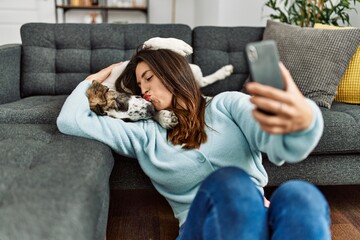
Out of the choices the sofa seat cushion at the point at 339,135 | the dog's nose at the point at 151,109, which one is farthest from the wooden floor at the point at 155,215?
the dog's nose at the point at 151,109

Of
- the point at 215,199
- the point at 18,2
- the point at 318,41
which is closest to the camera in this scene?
the point at 215,199

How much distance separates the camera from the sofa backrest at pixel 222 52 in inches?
79.4

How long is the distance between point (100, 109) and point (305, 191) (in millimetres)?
691

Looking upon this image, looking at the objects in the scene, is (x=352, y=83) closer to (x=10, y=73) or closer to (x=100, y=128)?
(x=100, y=128)

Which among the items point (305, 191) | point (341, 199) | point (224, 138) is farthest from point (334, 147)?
point (305, 191)

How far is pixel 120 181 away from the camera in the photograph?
1.46m

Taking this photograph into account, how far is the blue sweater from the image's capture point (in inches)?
44.2

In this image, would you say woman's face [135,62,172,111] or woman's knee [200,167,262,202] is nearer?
woman's knee [200,167,262,202]

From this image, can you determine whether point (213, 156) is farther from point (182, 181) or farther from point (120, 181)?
point (120, 181)

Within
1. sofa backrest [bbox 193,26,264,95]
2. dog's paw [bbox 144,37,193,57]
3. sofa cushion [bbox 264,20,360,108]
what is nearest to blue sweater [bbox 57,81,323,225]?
dog's paw [bbox 144,37,193,57]

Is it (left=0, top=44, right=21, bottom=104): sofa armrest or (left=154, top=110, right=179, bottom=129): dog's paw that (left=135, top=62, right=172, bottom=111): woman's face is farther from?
(left=0, top=44, right=21, bottom=104): sofa armrest

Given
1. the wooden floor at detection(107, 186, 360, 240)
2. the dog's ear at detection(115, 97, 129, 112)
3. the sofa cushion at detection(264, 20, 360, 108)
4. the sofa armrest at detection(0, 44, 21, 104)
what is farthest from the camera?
the sofa armrest at detection(0, 44, 21, 104)

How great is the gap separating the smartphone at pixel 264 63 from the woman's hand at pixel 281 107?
0.02 m

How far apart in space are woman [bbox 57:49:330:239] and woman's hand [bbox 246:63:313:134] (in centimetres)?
6
